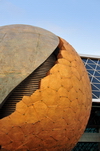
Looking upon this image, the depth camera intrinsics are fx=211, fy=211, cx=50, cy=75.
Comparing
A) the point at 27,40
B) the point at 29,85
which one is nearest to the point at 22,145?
the point at 29,85

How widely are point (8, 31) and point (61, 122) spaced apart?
3.66 meters

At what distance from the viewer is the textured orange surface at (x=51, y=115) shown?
5.97 metres

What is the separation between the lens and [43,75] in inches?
257

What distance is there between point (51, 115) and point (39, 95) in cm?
72

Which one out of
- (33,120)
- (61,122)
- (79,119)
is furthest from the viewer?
(79,119)

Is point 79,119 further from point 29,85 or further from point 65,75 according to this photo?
point 29,85

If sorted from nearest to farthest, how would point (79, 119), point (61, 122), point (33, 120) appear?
1. point (33, 120)
2. point (61, 122)
3. point (79, 119)

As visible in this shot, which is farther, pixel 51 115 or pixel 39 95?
pixel 51 115

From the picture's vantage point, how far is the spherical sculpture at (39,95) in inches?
236

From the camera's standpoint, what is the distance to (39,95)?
6074mm

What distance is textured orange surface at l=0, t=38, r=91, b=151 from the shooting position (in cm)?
597

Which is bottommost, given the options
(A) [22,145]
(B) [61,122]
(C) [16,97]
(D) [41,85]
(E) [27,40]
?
(A) [22,145]

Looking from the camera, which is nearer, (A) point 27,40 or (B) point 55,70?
(B) point 55,70

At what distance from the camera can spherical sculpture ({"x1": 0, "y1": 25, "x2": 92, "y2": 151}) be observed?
6000 mm
